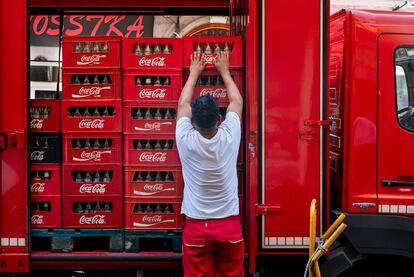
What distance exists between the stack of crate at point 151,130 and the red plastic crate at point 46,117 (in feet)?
1.80

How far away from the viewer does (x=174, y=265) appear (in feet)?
13.5

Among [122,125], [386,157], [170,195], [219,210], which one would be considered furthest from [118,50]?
[386,157]

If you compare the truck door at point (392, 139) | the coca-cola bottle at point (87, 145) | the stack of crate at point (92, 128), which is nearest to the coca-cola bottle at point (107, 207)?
the stack of crate at point (92, 128)

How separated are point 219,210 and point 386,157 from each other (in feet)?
4.49

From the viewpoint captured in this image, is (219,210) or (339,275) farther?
(339,275)

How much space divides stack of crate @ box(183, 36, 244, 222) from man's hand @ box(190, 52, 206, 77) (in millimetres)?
49

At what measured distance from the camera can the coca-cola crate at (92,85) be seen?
13.7ft

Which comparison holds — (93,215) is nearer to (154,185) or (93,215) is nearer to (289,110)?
(154,185)

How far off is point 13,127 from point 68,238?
3.10ft

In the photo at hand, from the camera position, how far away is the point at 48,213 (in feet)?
13.8

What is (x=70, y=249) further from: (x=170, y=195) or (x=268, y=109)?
(x=268, y=109)

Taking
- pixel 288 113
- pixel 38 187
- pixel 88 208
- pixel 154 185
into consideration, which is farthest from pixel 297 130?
pixel 38 187

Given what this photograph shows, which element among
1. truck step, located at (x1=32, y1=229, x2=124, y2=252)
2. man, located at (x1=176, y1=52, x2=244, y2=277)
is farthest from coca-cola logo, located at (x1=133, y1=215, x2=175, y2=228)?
man, located at (x1=176, y1=52, x2=244, y2=277)

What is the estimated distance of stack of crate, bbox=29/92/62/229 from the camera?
4211mm
